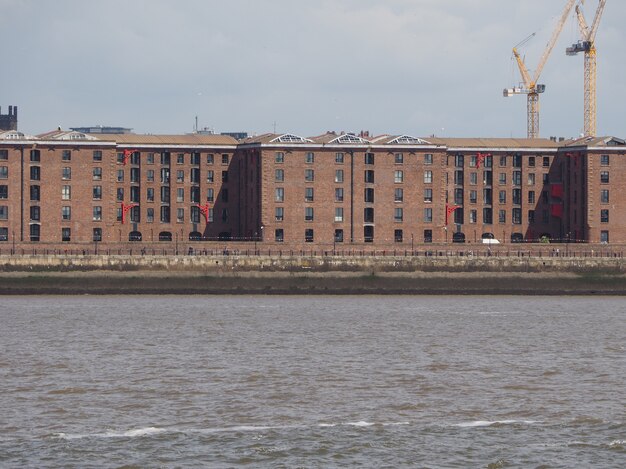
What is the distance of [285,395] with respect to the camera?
49.3 m

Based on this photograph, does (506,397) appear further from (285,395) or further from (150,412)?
(150,412)

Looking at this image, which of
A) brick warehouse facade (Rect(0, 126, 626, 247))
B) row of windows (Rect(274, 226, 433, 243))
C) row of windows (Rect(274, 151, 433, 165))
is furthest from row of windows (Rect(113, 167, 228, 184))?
row of windows (Rect(274, 226, 433, 243))

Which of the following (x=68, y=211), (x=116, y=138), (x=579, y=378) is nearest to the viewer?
(x=579, y=378)

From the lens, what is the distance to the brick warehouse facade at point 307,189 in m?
148

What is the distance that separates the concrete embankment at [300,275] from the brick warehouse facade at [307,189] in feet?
63.6

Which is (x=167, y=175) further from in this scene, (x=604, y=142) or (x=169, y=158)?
(x=604, y=142)

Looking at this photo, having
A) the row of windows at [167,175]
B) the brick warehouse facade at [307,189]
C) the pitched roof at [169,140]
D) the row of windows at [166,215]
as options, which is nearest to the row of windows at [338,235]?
the brick warehouse facade at [307,189]

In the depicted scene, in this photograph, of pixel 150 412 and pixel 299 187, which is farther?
pixel 299 187

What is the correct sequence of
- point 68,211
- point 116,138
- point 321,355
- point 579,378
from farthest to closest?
point 116,138 < point 68,211 < point 321,355 < point 579,378

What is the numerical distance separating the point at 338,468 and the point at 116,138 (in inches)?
4968

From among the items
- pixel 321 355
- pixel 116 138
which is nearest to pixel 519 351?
pixel 321 355

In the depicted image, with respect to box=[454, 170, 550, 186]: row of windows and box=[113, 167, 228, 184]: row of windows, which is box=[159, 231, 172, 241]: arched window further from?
box=[454, 170, 550, 186]: row of windows

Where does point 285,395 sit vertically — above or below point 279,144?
below

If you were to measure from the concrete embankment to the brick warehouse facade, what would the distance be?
19386 mm
